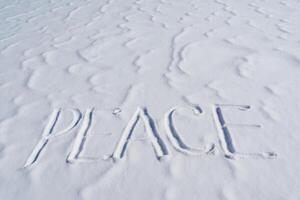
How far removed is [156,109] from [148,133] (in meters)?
0.27

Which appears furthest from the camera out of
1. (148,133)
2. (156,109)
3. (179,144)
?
(156,109)

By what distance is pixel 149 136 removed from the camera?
2.12 meters

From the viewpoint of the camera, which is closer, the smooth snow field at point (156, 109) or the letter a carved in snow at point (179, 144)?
the smooth snow field at point (156, 109)

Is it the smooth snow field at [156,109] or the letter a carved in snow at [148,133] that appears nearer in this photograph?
the smooth snow field at [156,109]

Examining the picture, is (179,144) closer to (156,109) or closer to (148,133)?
(148,133)

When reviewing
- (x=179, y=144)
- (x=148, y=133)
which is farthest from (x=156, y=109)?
(x=179, y=144)

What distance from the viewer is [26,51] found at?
3.57 metres

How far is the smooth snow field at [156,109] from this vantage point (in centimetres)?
181

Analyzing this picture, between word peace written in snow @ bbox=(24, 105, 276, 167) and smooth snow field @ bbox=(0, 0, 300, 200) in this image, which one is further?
word peace written in snow @ bbox=(24, 105, 276, 167)

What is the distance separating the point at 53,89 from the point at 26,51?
39.0 inches

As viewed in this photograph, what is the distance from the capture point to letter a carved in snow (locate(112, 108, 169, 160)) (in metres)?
1.99

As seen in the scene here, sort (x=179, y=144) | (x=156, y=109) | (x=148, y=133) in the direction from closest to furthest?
1. (x=179, y=144)
2. (x=148, y=133)
3. (x=156, y=109)

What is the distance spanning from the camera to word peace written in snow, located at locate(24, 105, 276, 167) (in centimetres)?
197

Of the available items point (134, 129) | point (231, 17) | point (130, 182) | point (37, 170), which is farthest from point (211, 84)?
point (231, 17)
